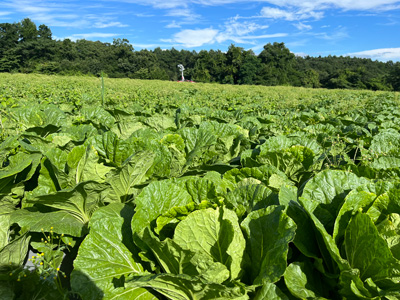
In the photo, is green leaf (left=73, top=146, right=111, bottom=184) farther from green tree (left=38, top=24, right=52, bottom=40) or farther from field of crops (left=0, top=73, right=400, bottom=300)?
green tree (left=38, top=24, right=52, bottom=40)

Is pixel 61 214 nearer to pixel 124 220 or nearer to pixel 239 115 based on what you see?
pixel 124 220

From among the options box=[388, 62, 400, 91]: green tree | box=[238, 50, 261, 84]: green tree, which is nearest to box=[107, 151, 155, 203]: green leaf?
box=[238, 50, 261, 84]: green tree

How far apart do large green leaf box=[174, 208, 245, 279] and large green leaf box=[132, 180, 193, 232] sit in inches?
10.3

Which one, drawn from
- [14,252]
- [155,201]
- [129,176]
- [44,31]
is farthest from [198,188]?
[44,31]

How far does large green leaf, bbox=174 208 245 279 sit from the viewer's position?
3.90ft

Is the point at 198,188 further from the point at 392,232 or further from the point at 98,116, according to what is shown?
the point at 98,116

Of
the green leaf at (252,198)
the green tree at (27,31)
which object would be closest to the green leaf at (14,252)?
the green leaf at (252,198)

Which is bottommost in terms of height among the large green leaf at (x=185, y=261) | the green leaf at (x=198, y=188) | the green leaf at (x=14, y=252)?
the green leaf at (x=14, y=252)

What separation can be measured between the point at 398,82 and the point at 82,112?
61.8 metres

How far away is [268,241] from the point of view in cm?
122

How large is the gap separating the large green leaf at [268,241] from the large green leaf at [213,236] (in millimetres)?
76

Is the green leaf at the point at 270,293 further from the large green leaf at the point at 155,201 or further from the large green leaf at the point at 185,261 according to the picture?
the large green leaf at the point at 155,201

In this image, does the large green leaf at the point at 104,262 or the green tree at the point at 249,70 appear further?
the green tree at the point at 249,70

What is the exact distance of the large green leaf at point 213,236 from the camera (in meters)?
1.19
